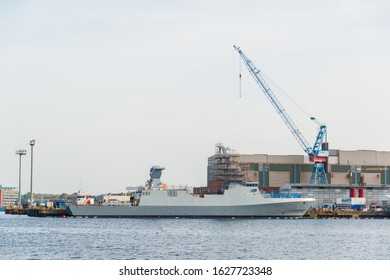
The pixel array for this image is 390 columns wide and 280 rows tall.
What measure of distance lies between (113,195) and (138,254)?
65039 mm

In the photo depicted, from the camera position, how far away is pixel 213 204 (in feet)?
309

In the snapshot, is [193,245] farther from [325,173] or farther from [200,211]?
[325,173]

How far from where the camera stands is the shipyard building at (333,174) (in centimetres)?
13338

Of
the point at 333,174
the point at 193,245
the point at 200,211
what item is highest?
the point at 333,174

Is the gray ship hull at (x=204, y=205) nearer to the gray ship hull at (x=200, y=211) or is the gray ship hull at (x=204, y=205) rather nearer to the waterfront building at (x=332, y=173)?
the gray ship hull at (x=200, y=211)

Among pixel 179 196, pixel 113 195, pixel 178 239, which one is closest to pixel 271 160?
pixel 113 195

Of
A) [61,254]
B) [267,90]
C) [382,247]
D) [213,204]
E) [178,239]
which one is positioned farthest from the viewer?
[267,90]

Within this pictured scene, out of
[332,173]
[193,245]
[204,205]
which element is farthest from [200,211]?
[332,173]

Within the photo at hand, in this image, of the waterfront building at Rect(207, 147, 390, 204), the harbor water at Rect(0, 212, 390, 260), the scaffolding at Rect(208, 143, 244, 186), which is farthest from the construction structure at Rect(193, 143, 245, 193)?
the waterfront building at Rect(207, 147, 390, 204)

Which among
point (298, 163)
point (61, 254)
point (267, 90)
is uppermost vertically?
point (267, 90)

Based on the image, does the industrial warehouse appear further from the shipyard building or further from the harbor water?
the harbor water

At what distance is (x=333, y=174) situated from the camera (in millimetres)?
141250

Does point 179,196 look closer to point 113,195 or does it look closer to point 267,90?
point 113,195

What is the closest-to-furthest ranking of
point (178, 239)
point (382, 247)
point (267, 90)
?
point (382, 247), point (178, 239), point (267, 90)
